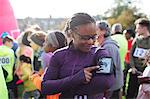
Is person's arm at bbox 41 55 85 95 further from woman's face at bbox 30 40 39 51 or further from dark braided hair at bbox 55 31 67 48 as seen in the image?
woman's face at bbox 30 40 39 51

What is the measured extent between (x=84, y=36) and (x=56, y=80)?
0.36m

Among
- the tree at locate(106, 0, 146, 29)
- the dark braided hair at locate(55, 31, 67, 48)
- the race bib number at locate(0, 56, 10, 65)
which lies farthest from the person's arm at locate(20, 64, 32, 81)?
the tree at locate(106, 0, 146, 29)

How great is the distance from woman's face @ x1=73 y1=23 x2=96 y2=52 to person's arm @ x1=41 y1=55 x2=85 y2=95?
17 cm

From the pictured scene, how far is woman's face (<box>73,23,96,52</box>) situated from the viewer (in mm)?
2746

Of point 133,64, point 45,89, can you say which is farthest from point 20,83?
point 45,89

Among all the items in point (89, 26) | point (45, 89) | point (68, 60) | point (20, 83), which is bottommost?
point (20, 83)

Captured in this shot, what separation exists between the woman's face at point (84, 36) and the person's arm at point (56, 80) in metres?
0.17

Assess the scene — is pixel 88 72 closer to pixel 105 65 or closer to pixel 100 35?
pixel 105 65

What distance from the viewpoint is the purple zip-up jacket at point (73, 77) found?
273 cm

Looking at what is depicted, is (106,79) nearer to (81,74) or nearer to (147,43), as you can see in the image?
(81,74)

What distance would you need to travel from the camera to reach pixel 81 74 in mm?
2707

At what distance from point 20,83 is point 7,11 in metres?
2.57

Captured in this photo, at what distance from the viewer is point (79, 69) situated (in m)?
2.79

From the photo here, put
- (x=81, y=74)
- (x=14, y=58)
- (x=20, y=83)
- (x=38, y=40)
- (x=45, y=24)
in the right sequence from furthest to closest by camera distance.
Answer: (x=45, y=24) → (x=20, y=83) → (x=14, y=58) → (x=38, y=40) → (x=81, y=74)
